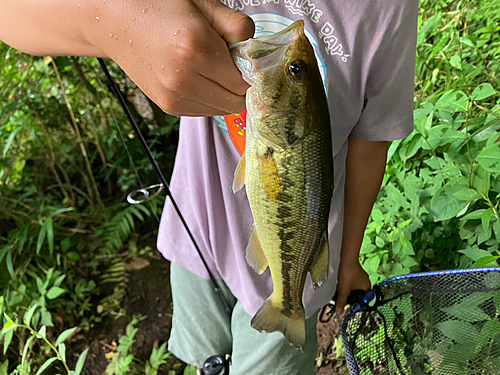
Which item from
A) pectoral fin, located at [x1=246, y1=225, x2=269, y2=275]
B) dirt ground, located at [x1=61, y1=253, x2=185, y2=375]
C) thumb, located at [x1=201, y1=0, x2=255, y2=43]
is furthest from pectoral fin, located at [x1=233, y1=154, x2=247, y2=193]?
dirt ground, located at [x1=61, y1=253, x2=185, y2=375]

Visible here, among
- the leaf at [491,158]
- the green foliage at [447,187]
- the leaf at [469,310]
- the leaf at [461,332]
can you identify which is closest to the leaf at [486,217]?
the green foliage at [447,187]

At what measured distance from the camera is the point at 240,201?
106 cm

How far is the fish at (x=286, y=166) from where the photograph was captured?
2.09ft

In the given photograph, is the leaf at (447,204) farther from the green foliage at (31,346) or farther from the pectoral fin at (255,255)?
the green foliage at (31,346)

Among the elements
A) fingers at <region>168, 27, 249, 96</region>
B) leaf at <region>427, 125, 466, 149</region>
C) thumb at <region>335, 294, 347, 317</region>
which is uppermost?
fingers at <region>168, 27, 249, 96</region>

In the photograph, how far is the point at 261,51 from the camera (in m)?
0.59

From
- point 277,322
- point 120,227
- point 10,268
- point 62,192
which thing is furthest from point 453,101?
point 62,192

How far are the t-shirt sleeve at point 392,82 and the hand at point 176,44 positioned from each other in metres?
0.48

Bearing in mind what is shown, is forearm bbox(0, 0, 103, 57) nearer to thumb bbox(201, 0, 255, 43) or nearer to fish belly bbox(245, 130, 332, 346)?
thumb bbox(201, 0, 255, 43)

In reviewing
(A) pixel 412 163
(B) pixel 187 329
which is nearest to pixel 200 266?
(B) pixel 187 329

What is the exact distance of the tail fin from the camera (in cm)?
95

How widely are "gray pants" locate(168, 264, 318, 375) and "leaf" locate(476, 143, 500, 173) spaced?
2.76 feet

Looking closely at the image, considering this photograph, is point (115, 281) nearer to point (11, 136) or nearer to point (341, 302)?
point (11, 136)

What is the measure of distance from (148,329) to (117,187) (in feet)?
4.79
